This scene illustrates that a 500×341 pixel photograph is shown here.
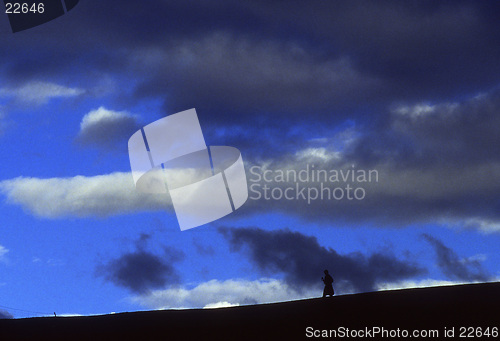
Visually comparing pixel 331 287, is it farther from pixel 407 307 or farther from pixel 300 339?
pixel 300 339

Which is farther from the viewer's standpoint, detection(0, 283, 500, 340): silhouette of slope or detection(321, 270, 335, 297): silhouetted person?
detection(321, 270, 335, 297): silhouetted person

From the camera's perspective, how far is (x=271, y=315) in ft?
109

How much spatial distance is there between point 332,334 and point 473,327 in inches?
210

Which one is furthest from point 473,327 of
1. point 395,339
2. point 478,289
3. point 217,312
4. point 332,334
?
point 217,312

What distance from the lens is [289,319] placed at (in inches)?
1248

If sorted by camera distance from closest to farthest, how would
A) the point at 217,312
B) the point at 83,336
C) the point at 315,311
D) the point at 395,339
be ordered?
1. the point at 395,339
2. the point at 83,336
3. the point at 315,311
4. the point at 217,312

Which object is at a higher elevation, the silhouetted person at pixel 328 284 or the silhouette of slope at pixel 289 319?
the silhouetted person at pixel 328 284

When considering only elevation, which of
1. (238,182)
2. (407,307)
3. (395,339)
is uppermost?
(238,182)

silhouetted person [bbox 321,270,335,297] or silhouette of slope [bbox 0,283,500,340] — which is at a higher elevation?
silhouetted person [bbox 321,270,335,297]

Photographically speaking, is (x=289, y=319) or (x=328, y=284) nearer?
(x=289, y=319)

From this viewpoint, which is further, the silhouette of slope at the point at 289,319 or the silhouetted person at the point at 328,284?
the silhouetted person at the point at 328,284

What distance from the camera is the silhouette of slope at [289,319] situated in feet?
97.7

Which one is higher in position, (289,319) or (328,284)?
(328,284)

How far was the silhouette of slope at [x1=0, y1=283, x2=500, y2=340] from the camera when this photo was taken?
2977cm
